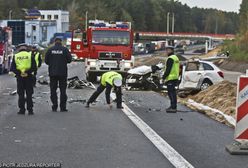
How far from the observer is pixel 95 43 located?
27984 millimetres

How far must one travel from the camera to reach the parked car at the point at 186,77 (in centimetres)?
2344

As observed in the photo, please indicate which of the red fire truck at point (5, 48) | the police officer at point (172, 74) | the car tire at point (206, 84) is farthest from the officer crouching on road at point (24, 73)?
the red fire truck at point (5, 48)

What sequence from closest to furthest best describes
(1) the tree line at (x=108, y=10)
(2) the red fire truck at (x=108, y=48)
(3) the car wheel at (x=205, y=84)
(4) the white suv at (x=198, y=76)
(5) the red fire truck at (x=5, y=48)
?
(4) the white suv at (x=198, y=76)
(3) the car wheel at (x=205, y=84)
(2) the red fire truck at (x=108, y=48)
(5) the red fire truck at (x=5, y=48)
(1) the tree line at (x=108, y=10)

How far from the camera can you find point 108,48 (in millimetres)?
27938

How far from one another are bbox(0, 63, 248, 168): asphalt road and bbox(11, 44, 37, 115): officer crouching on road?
1.36 feet

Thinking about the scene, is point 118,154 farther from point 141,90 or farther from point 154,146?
point 141,90

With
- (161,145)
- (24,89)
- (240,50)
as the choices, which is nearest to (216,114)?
(24,89)

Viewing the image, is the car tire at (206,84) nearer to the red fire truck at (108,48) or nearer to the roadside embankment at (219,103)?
the roadside embankment at (219,103)

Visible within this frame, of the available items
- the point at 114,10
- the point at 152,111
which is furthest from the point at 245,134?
the point at 114,10

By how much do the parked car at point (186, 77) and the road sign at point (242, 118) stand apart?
537 inches

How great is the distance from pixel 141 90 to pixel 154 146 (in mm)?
14475

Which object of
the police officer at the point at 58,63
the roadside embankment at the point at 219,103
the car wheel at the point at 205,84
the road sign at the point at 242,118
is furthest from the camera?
the car wheel at the point at 205,84

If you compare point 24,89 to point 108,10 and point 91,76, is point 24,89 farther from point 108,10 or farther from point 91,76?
point 108,10

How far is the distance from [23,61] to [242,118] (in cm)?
659
